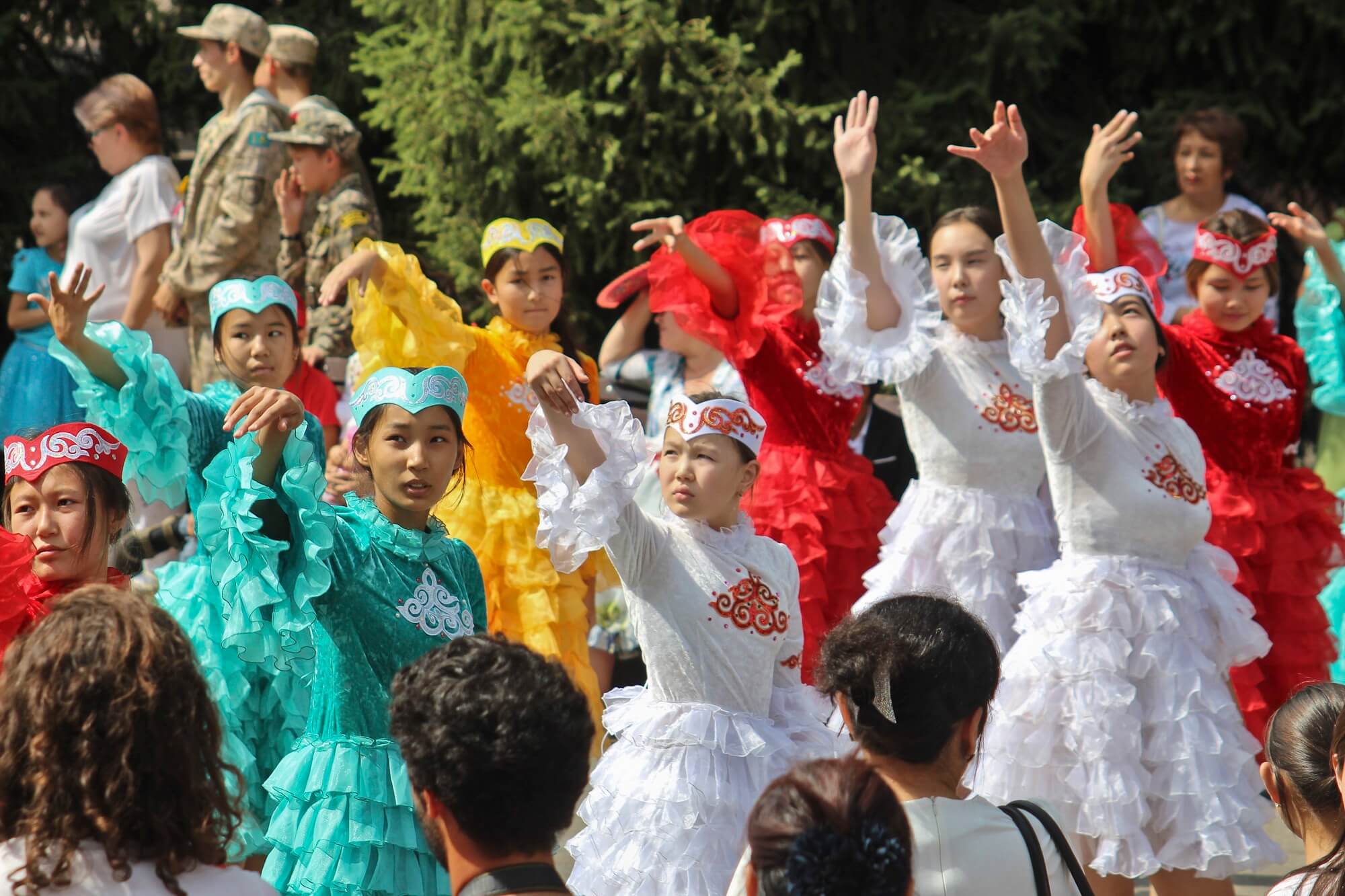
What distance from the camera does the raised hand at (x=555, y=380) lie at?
3.64m

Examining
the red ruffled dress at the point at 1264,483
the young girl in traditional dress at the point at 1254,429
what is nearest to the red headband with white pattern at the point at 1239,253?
the young girl in traditional dress at the point at 1254,429

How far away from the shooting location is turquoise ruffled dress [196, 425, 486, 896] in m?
3.48

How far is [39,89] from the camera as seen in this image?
8.73 meters

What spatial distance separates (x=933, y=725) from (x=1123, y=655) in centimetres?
197

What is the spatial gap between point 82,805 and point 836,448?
12.8ft

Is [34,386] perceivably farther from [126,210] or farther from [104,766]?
[104,766]

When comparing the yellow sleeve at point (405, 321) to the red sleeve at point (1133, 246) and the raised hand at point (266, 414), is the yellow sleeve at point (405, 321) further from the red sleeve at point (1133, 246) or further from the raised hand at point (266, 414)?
the red sleeve at point (1133, 246)

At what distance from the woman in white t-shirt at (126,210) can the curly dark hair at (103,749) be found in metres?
5.55

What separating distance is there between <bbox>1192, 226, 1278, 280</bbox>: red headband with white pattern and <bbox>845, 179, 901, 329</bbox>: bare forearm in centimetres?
132

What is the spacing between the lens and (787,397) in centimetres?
580

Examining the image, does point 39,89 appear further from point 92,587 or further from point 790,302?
point 92,587

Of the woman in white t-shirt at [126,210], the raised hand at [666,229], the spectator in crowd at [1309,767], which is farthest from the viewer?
the woman in white t-shirt at [126,210]

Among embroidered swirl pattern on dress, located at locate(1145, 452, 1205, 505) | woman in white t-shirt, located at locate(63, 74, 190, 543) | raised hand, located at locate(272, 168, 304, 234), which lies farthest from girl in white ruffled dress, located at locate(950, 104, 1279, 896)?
woman in white t-shirt, located at locate(63, 74, 190, 543)

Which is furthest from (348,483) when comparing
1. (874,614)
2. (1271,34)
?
(1271,34)
